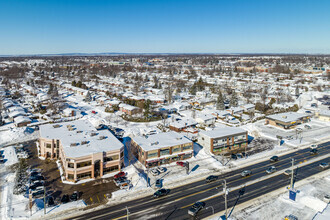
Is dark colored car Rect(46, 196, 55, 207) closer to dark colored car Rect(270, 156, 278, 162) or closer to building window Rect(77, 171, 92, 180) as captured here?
building window Rect(77, 171, 92, 180)

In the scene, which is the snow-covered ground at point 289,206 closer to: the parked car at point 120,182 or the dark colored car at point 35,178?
the parked car at point 120,182

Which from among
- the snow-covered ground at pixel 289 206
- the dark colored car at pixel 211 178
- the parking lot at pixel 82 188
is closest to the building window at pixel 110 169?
the parking lot at pixel 82 188

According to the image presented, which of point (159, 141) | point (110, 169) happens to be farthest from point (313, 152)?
point (110, 169)

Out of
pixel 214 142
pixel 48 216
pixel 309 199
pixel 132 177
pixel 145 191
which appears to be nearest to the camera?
pixel 48 216

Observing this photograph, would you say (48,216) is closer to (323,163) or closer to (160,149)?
(160,149)

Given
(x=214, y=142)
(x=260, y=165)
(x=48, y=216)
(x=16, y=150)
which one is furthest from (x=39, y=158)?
(x=260, y=165)

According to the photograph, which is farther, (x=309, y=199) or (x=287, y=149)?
(x=287, y=149)
